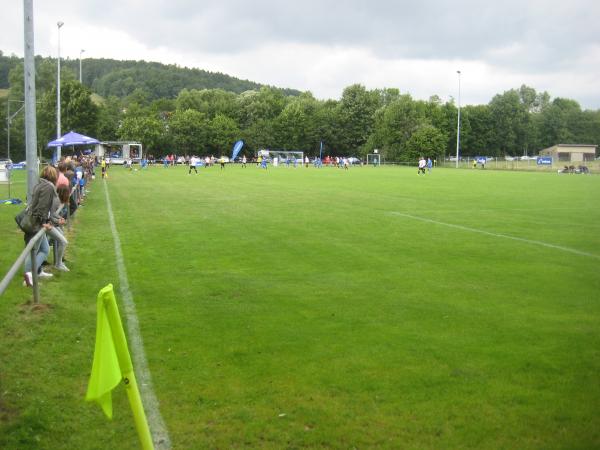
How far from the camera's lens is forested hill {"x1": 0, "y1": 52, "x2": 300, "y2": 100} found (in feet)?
483

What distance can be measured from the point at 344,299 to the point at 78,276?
4580 millimetres

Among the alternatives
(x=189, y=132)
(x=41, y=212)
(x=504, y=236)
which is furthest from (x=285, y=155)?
(x=41, y=212)

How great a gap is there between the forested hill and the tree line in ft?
79.1

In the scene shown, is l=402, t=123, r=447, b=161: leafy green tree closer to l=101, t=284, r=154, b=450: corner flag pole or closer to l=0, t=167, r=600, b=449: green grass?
l=0, t=167, r=600, b=449: green grass

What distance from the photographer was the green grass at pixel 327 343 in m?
4.57

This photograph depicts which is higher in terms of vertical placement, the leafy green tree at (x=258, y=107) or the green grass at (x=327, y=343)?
the leafy green tree at (x=258, y=107)

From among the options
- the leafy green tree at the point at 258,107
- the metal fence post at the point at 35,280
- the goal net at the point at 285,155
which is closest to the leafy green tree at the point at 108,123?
the leafy green tree at the point at 258,107

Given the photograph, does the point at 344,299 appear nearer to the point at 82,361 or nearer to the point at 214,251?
the point at 82,361

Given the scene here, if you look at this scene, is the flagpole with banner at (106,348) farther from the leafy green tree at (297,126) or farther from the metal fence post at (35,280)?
the leafy green tree at (297,126)

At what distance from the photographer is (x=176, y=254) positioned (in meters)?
12.1

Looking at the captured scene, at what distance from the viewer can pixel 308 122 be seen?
4102 inches

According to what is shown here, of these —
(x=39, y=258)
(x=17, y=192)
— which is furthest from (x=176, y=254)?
(x=17, y=192)

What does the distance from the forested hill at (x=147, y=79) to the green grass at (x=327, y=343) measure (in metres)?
135

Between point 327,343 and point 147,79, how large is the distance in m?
154
